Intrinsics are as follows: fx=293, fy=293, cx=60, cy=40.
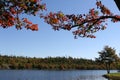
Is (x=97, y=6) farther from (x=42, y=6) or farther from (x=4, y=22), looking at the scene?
(x=4, y=22)

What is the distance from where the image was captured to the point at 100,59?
11088 cm

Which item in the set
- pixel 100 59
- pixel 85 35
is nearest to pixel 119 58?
pixel 100 59

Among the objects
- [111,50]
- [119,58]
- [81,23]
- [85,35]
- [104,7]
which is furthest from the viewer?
[119,58]

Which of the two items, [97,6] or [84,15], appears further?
[84,15]

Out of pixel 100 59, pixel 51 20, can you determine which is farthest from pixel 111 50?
pixel 51 20

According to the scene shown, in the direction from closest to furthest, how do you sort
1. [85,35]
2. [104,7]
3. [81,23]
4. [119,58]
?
[81,23]
[104,7]
[85,35]
[119,58]

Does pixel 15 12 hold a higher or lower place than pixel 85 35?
higher

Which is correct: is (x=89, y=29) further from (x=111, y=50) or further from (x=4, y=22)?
(x=111, y=50)

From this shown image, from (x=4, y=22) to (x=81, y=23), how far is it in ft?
13.7

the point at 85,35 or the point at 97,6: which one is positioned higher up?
the point at 97,6

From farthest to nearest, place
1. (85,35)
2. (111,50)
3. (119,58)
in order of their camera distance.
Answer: (119,58)
(111,50)
(85,35)

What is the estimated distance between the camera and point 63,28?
55.7 ft

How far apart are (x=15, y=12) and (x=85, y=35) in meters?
4.36

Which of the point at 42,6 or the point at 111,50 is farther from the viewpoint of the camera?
the point at 111,50
